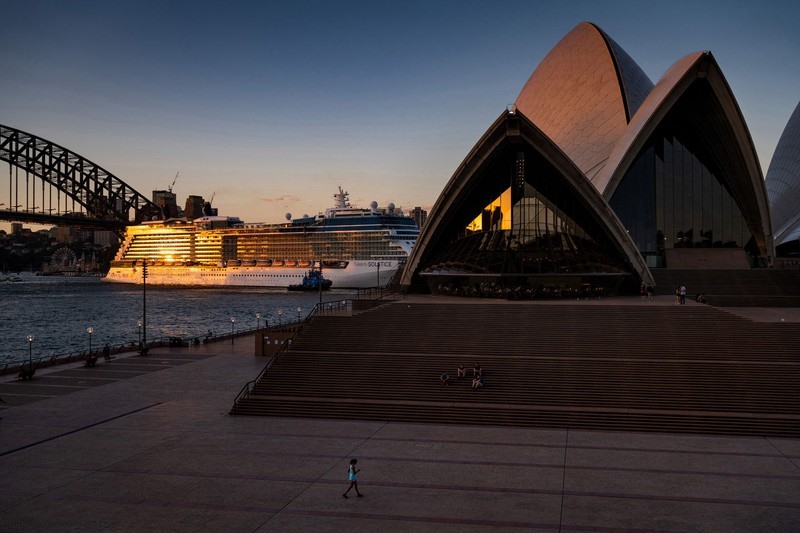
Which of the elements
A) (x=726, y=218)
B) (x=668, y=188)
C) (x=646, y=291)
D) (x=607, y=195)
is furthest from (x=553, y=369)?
(x=726, y=218)

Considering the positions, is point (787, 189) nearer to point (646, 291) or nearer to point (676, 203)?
point (676, 203)

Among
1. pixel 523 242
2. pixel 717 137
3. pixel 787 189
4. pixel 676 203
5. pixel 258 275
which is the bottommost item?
pixel 258 275

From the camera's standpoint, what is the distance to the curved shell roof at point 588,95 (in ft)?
156

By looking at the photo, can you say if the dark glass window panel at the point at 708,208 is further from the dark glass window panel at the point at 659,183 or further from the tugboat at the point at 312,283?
the tugboat at the point at 312,283

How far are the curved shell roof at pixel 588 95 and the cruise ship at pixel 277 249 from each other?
4870cm

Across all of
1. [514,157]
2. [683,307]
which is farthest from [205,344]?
[683,307]

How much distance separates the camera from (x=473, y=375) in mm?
24078

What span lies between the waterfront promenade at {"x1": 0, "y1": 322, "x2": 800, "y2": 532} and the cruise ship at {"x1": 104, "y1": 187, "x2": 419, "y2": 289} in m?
79.7

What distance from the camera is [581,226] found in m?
41.0

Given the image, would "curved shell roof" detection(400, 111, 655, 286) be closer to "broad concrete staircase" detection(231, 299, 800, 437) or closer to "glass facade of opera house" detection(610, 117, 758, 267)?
"glass facade of opera house" detection(610, 117, 758, 267)

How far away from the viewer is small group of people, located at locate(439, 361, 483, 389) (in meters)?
23.1

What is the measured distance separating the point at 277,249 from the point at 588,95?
265 ft

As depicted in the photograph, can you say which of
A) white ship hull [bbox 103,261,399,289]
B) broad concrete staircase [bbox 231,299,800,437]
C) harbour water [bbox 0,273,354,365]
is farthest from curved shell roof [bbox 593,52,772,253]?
white ship hull [bbox 103,261,399,289]

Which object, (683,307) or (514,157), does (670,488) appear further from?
(514,157)
